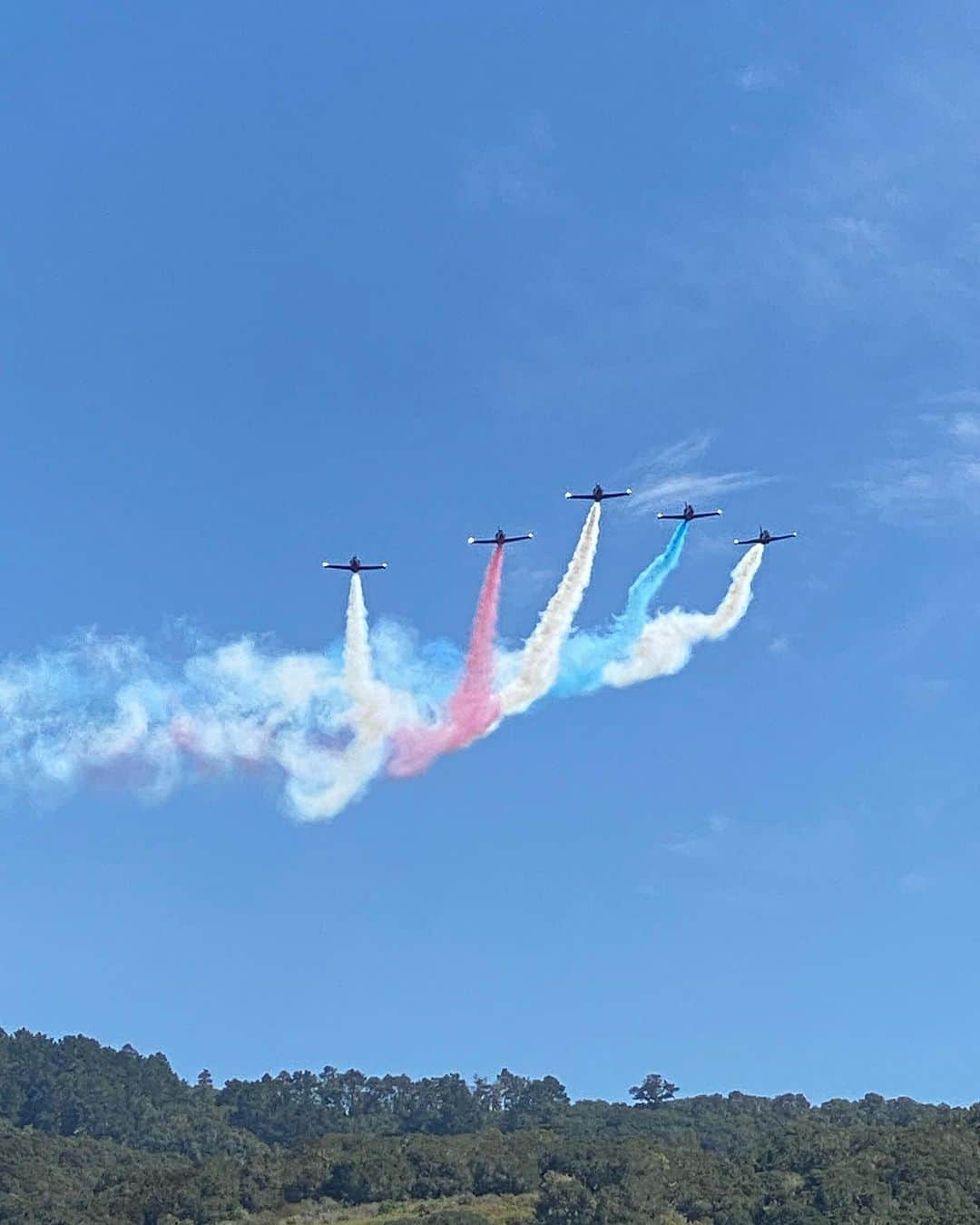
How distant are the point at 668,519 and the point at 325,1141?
69.7 m

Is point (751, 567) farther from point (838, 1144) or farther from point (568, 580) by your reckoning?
Answer: point (838, 1144)

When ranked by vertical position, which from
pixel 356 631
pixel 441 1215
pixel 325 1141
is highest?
pixel 356 631

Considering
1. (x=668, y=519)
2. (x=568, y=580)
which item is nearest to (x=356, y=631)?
(x=568, y=580)

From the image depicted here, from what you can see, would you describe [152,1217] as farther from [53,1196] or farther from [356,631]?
[356,631]

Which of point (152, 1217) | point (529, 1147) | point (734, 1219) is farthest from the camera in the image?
point (529, 1147)

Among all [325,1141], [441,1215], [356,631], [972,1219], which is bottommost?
[972,1219]

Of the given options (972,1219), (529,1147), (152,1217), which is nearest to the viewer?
(972,1219)

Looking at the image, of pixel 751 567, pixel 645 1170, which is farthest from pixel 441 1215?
pixel 751 567

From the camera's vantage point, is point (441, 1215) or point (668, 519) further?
point (668, 519)

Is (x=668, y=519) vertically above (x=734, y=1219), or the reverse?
(x=668, y=519)

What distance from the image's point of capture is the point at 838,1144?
17775 centimetres

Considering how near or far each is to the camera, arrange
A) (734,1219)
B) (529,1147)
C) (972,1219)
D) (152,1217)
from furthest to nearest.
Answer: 1. (529,1147)
2. (152,1217)
3. (734,1219)
4. (972,1219)

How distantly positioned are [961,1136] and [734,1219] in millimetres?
25559

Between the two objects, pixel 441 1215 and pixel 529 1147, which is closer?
pixel 441 1215
